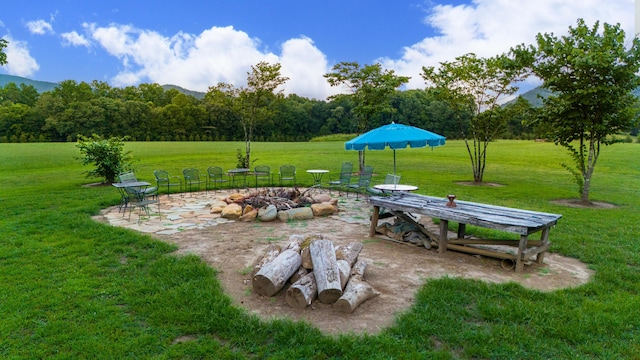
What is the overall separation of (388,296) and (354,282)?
40cm

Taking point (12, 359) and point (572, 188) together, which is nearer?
point (12, 359)

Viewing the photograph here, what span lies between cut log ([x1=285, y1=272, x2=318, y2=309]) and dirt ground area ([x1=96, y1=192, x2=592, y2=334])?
0.06 m

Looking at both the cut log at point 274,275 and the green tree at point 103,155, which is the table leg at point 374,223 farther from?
the green tree at point 103,155

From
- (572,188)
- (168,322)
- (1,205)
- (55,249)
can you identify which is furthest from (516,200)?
(1,205)

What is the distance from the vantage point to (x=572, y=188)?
488 inches

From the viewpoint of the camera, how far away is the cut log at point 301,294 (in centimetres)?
360

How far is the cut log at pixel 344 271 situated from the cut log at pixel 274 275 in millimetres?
495

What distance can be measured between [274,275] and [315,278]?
1.44ft

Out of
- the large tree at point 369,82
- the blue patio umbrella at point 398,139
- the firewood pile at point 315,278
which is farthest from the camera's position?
the large tree at point 369,82

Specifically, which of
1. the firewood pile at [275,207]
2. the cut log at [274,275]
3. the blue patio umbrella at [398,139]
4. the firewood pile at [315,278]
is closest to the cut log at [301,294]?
the firewood pile at [315,278]

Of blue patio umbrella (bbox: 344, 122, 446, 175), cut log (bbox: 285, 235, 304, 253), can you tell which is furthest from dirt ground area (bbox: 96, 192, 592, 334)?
blue patio umbrella (bbox: 344, 122, 446, 175)

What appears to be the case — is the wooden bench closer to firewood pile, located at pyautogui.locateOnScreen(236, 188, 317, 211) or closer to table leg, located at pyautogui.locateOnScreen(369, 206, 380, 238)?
table leg, located at pyautogui.locateOnScreen(369, 206, 380, 238)

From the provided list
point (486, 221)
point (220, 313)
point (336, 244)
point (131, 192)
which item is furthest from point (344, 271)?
point (131, 192)

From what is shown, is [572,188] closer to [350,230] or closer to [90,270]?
[350,230]
